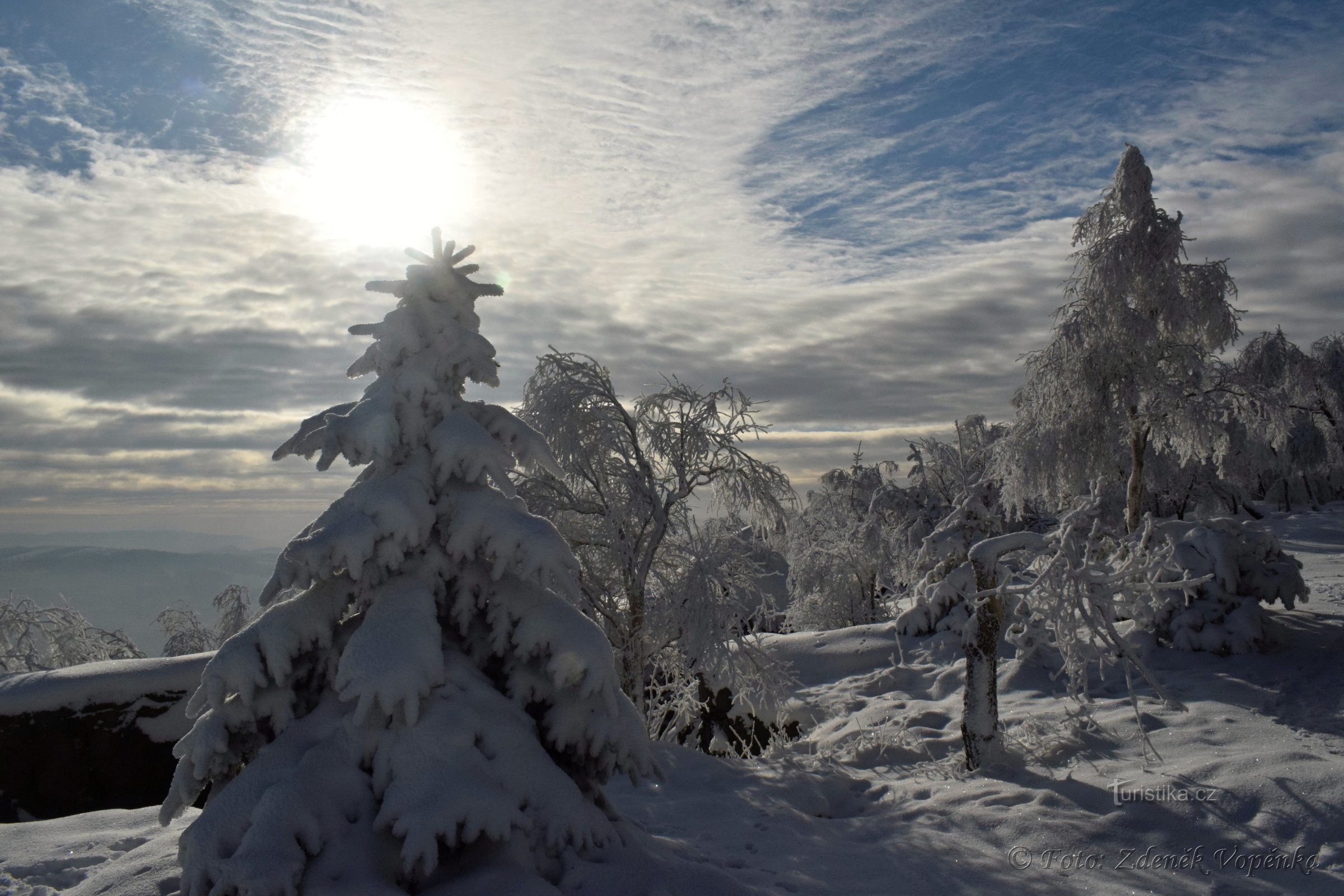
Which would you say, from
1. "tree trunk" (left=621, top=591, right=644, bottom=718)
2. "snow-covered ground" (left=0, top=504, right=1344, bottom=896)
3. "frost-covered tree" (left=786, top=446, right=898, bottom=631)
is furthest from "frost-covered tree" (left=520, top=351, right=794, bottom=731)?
"frost-covered tree" (left=786, top=446, right=898, bottom=631)

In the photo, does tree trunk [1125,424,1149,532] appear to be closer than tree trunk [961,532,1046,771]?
No

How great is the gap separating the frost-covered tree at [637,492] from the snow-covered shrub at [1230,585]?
6976 mm

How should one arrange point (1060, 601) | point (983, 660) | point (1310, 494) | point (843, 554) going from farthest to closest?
point (1310, 494)
point (843, 554)
point (983, 660)
point (1060, 601)

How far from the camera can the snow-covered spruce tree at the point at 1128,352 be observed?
16516mm

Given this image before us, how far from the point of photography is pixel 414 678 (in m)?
4.77

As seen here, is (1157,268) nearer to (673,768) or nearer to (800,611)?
(673,768)

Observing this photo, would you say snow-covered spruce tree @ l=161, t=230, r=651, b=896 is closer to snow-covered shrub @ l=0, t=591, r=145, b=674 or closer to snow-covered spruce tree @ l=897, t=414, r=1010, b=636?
snow-covered spruce tree @ l=897, t=414, r=1010, b=636

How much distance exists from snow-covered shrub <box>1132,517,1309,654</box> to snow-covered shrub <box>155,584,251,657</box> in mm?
21885

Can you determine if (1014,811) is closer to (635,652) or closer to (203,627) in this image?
(635,652)

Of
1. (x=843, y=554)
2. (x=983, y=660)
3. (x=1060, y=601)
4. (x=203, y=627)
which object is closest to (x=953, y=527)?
(x=983, y=660)

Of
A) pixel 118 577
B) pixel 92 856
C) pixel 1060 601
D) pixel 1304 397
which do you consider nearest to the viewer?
pixel 92 856

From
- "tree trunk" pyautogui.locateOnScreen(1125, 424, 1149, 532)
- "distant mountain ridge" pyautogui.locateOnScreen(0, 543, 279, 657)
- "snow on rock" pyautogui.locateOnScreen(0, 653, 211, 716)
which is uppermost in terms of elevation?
"tree trunk" pyautogui.locateOnScreen(1125, 424, 1149, 532)

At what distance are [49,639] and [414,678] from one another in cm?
1822

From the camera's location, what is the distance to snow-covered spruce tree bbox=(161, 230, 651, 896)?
4.55 m
